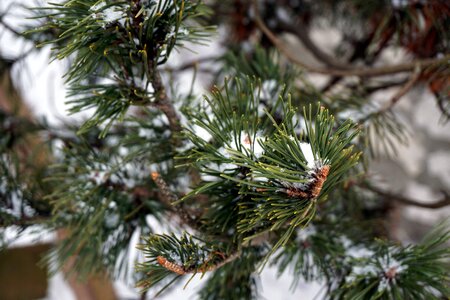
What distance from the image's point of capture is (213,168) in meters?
0.36

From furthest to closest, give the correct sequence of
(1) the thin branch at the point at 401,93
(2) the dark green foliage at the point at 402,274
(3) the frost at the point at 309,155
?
(1) the thin branch at the point at 401,93 < (2) the dark green foliage at the point at 402,274 < (3) the frost at the point at 309,155

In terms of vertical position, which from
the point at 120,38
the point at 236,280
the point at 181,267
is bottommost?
the point at 236,280

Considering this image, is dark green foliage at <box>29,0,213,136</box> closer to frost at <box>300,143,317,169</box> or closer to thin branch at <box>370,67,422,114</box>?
frost at <box>300,143,317,169</box>

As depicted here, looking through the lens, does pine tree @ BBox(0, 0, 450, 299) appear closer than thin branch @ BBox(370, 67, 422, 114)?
Yes

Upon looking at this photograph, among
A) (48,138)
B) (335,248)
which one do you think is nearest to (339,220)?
(335,248)

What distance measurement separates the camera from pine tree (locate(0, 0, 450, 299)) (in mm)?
305

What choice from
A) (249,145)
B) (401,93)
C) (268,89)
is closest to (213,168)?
(249,145)

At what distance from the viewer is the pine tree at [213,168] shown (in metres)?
0.30

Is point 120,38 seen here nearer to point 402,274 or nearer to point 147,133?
point 147,133

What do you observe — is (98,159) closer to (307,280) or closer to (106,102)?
(106,102)

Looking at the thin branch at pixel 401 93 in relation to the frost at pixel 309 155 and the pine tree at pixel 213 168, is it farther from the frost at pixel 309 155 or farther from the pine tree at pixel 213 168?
the frost at pixel 309 155

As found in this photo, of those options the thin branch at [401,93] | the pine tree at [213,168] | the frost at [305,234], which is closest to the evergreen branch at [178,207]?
the pine tree at [213,168]

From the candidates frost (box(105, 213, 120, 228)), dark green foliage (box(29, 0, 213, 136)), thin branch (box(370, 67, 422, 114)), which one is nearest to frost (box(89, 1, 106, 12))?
dark green foliage (box(29, 0, 213, 136))

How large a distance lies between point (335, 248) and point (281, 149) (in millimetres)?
219
